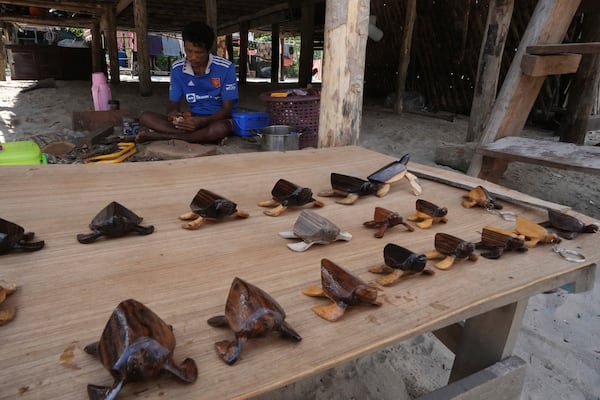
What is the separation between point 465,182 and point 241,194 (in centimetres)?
→ 74

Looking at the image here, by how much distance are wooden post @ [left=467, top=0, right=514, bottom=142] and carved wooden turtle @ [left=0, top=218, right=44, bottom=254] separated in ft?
11.8

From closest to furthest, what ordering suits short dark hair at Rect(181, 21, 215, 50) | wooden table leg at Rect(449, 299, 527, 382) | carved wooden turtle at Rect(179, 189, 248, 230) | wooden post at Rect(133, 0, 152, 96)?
carved wooden turtle at Rect(179, 189, 248, 230), wooden table leg at Rect(449, 299, 527, 382), short dark hair at Rect(181, 21, 215, 50), wooden post at Rect(133, 0, 152, 96)

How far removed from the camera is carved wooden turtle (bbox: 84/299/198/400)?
1.58 ft

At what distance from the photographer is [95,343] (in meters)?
0.55

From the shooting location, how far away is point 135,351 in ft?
1.61

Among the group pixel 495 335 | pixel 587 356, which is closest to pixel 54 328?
pixel 495 335

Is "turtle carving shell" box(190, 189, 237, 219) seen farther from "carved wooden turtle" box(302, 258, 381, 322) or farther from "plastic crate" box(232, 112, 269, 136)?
"plastic crate" box(232, 112, 269, 136)

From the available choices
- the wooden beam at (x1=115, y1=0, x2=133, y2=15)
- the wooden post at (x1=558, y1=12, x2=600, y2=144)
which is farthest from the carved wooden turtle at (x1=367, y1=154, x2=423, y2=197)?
the wooden beam at (x1=115, y1=0, x2=133, y2=15)

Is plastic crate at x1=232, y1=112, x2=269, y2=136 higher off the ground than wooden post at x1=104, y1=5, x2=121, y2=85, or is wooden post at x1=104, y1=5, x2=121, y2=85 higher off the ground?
wooden post at x1=104, y1=5, x2=121, y2=85

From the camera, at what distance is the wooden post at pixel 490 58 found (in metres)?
3.33

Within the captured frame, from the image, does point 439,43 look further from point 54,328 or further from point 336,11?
point 54,328

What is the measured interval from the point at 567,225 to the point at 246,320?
862 millimetres

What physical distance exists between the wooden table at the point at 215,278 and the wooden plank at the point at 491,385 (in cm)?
7

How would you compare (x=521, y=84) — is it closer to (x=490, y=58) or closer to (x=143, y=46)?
(x=490, y=58)
